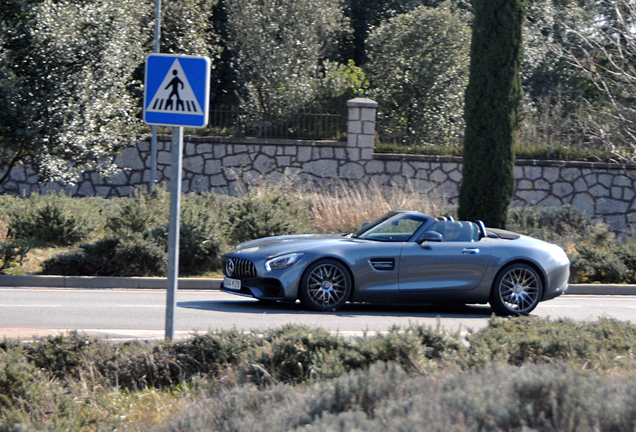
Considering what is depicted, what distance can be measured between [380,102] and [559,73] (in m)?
10.3

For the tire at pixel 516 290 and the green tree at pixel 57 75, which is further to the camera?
the green tree at pixel 57 75

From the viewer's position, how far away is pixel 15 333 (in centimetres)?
716

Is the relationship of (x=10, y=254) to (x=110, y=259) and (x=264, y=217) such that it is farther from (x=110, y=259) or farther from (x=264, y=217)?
(x=264, y=217)

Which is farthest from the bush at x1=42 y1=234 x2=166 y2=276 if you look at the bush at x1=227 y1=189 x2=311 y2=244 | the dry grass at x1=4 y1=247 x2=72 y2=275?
the bush at x1=227 y1=189 x2=311 y2=244

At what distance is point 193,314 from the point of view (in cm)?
941

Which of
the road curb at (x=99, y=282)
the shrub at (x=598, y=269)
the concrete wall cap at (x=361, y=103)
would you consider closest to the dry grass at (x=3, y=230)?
the road curb at (x=99, y=282)

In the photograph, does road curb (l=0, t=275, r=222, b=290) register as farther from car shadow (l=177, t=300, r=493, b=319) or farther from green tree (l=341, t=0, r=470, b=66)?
green tree (l=341, t=0, r=470, b=66)

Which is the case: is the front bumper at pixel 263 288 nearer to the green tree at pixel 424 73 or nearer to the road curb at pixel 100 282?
the road curb at pixel 100 282

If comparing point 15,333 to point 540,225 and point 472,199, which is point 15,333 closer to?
point 472,199

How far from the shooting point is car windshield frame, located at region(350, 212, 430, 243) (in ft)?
33.0

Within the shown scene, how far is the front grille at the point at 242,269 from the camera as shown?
956 centimetres

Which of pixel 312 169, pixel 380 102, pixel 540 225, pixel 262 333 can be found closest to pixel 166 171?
pixel 312 169

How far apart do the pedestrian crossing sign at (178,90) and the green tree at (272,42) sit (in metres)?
17.8

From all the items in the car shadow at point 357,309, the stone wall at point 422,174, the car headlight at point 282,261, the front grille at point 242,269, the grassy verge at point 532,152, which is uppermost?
the grassy verge at point 532,152
